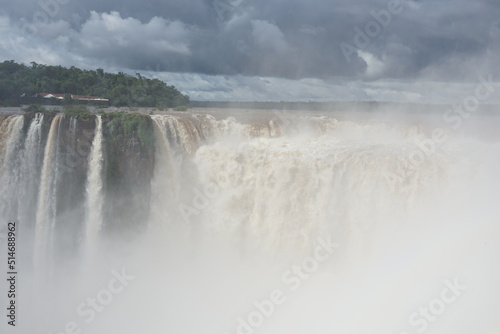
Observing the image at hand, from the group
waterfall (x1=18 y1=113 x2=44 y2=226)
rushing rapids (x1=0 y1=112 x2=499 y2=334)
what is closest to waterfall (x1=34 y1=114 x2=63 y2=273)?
rushing rapids (x1=0 y1=112 x2=499 y2=334)

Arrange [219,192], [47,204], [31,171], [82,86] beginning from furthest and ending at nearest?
1. [82,86]
2. [219,192]
3. [47,204]
4. [31,171]

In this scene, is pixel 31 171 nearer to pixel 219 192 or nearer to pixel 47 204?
pixel 47 204

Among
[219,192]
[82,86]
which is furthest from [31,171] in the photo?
[82,86]

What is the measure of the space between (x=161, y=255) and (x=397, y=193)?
10314 mm

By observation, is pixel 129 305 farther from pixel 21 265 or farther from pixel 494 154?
pixel 494 154

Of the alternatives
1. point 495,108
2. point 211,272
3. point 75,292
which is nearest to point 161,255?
point 211,272

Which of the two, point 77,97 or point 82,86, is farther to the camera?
point 82,86

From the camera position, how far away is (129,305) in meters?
18.0

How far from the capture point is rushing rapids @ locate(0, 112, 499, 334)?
18.0m

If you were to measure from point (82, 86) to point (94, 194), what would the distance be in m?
17.7

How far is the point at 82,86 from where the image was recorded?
3406 cm

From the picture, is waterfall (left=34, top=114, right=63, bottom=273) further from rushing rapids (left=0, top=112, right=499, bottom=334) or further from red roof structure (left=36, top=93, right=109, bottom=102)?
red roof structure (left=36, top=93, right=109, bottom=102)

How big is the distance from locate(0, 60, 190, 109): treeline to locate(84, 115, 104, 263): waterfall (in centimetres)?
1285

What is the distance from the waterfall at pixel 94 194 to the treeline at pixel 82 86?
12.8 meters
